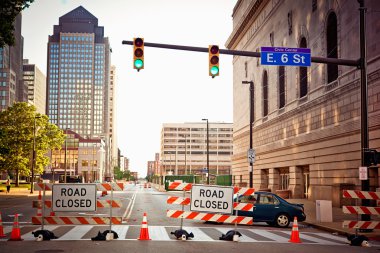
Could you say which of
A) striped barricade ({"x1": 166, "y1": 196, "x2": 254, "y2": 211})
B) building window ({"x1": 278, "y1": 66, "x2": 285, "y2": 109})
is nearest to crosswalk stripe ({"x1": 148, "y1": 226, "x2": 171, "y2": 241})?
striped barricade ({"x1": 166, "y1": 196, "x2": 254, "y2": 211})

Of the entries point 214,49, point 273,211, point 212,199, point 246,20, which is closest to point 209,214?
point 212,199

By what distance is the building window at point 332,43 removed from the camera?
34425mm

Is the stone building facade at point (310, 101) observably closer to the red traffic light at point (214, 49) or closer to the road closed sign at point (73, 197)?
the red traffic light at point (214, 49)

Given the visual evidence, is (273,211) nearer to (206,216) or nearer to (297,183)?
(206,216)

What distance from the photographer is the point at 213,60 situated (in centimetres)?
1797

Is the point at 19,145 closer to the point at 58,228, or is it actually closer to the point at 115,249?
the point at 58,228

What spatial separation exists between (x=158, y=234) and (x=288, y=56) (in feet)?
28.1

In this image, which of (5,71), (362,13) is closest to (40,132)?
(362,13)

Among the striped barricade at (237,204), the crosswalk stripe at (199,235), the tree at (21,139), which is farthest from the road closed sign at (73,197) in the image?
the tree at (21,139)

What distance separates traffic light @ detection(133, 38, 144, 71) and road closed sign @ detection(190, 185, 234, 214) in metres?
5.36

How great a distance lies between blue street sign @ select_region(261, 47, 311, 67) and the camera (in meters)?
19.0

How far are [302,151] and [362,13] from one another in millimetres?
23526

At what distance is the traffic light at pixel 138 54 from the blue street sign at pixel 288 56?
4700 millimetres

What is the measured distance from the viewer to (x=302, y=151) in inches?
1612
